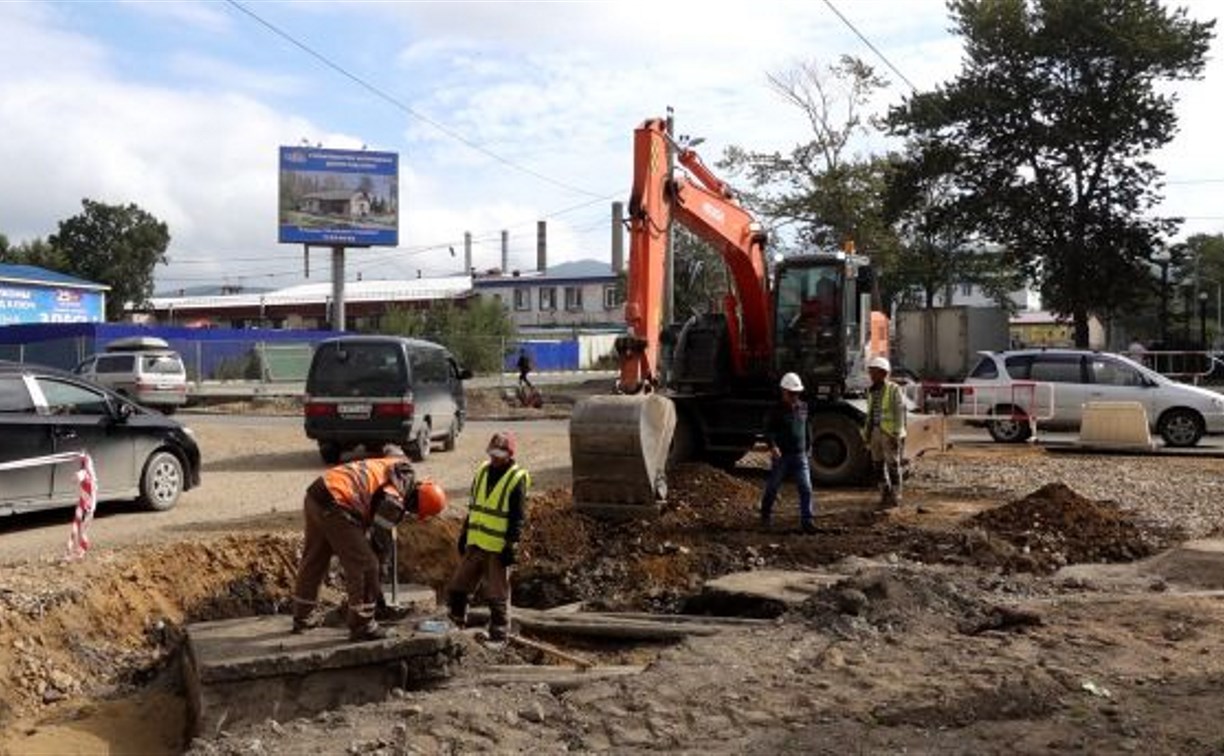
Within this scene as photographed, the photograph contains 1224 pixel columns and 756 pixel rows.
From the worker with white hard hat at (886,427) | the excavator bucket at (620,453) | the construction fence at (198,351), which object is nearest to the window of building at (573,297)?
the construction fence at (198,351)

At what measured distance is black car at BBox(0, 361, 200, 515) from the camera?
11.0m

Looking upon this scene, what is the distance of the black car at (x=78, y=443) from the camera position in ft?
35.9

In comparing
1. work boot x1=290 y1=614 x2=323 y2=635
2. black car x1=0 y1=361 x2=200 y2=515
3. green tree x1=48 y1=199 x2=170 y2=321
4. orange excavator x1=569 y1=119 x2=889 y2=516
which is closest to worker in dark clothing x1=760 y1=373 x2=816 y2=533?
orange excavator x1=569 y1=119 x2=889 y2=516

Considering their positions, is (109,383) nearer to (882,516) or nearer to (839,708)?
(882,516)

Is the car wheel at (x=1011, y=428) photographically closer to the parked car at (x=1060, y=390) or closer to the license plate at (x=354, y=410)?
the parked car at (x=1060, y=390)

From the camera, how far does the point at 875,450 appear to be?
43.9ft

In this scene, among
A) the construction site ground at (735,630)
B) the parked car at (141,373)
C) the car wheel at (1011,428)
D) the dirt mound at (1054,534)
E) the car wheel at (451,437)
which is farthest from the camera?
the parked car at (141,373)

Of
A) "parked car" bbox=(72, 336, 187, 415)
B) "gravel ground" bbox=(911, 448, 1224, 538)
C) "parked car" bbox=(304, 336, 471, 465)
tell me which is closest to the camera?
"gravel ground" bbox=(911, 448, 1224, 538)

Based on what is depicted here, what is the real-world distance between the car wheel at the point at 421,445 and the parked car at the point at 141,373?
1337 cm

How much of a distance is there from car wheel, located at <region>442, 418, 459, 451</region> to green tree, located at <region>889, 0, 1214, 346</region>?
29.3 m

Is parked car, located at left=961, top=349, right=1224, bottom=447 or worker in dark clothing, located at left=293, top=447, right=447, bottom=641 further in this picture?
parked car, located at left=961, top=349, right=1224, bottom=447

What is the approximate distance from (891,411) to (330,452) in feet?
28.8

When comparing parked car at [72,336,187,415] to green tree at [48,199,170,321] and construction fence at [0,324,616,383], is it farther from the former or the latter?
green tree at [48,199,170,321]

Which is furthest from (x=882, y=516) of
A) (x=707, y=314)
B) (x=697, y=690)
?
(x=697, y=690)
